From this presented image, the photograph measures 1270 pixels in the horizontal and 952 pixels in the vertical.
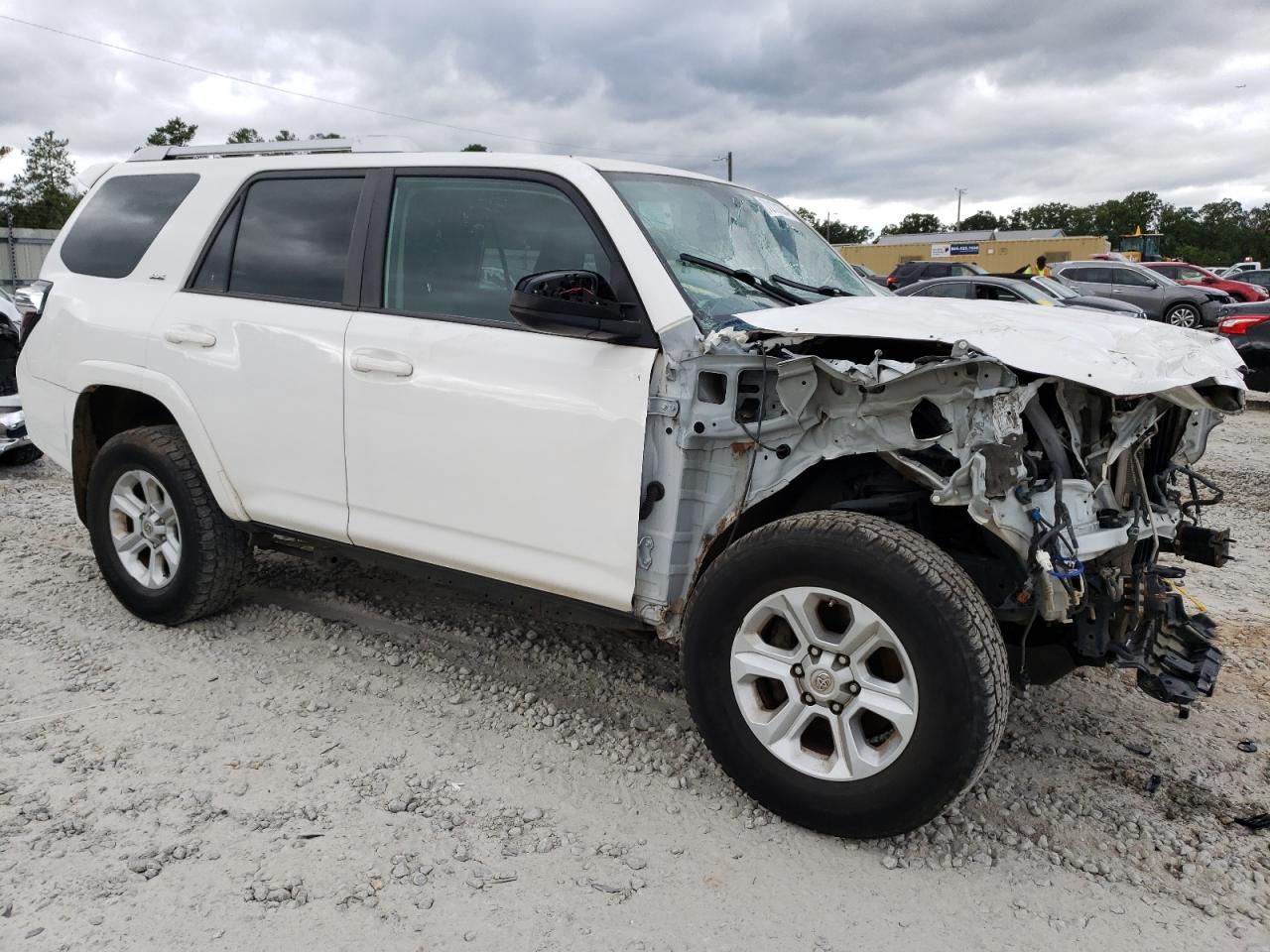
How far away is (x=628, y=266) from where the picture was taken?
3.13m

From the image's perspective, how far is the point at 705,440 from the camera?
3.03 m

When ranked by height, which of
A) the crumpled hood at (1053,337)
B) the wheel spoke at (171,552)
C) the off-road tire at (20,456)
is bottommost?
the off-road tire at (20,456)

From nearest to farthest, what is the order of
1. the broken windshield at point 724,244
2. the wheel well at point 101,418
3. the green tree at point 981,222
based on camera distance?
the broken windshield at point 724,244
the wheel well at point 101,418
the green tree at point 981,222

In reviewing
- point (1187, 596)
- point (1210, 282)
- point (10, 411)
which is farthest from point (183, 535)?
point (1210, 282)

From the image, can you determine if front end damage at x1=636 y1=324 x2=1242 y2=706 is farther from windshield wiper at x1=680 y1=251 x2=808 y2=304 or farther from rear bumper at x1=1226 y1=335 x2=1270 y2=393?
rear bumper at x1=1226 y1=335 x2=1270 y2=393

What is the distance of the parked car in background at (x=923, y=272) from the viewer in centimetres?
1978

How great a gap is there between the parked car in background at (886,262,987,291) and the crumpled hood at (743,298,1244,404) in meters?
17.1

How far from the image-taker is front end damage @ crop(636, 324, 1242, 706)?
8.73 ft

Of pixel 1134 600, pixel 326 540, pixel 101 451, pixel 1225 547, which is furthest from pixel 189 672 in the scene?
pixel 1225 547

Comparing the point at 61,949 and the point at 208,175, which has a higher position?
the point at 208,175

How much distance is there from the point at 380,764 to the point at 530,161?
82.0 inches

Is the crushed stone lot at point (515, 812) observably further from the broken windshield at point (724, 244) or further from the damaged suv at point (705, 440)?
the broken windshield at point (724, 244)

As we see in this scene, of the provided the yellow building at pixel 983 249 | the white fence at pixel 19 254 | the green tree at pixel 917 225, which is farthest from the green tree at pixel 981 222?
the white fence at pixel 19 254

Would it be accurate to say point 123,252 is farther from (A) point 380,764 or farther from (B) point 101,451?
(A) point 380,764
